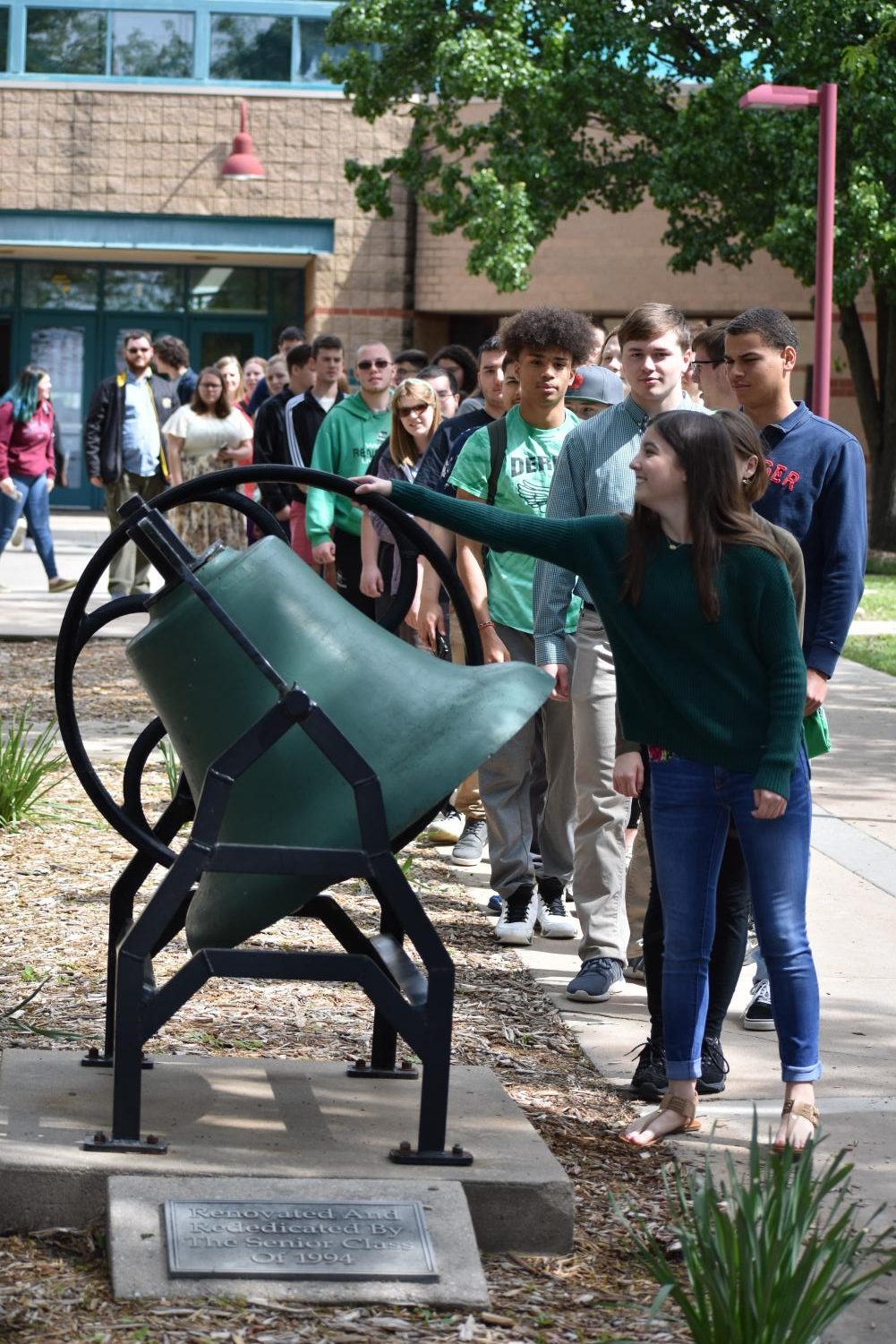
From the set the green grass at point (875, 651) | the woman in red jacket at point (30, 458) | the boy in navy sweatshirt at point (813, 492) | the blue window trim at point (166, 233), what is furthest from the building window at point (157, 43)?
the boy in navy sweatshirt at point (813, 492)

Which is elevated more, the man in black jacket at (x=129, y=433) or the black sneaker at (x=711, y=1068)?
the man in black jacket at (x=129, y=433)

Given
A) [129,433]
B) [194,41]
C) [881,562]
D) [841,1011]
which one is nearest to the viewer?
[841,1011]

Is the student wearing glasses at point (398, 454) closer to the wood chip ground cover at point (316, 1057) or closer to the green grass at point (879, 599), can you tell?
the wood chip ground cover at point (316, 1057)

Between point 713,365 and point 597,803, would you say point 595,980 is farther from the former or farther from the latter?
point 713,365

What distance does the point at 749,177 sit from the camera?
2259cm

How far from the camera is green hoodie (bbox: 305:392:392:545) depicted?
8695mm

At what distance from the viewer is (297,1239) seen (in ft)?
11.3

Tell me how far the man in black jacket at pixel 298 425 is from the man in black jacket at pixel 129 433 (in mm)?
3611

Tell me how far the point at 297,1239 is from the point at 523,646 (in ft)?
10.4

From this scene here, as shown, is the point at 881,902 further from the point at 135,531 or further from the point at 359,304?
the point at 359,304

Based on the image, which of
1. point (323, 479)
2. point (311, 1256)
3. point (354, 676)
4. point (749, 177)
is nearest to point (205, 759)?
point (354, 676)

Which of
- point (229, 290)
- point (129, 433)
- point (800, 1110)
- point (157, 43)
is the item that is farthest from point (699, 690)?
point (157, 43)

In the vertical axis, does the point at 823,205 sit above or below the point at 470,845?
above

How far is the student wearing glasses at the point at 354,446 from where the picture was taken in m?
8.70
